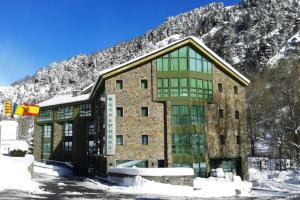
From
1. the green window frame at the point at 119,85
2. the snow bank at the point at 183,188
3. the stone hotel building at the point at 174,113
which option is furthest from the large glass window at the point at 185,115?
the snow bank at the point at 183,188

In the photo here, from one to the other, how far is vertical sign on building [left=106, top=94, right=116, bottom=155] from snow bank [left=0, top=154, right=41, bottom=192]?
10047mm

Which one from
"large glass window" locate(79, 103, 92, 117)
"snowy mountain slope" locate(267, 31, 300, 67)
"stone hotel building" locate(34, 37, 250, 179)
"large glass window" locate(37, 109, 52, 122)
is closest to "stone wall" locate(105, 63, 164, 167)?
"stone hotel building" locate(34, 37, 250, 179)

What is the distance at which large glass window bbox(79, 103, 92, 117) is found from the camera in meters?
50.6

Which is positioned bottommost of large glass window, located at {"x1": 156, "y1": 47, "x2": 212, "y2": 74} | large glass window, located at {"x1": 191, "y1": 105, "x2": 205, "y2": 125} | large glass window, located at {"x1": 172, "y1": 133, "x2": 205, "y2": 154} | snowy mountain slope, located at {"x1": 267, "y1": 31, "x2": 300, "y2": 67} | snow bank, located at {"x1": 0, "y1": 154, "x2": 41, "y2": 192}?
snow bank, located at {"x1": 0, "y1": 154, "x2": 41, "y2": 192}

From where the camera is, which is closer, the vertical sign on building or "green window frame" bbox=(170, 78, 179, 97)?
the vertical sign on building

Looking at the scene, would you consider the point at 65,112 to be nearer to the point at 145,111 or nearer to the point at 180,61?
the point at 145,111

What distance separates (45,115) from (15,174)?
3257cm

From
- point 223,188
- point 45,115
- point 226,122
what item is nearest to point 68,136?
point 45,115

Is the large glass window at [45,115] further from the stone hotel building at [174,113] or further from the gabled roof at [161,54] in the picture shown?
the gabled roof at [161,54]

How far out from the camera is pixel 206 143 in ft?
124

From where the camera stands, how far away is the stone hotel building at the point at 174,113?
36.8 meters

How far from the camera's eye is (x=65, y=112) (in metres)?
54.0

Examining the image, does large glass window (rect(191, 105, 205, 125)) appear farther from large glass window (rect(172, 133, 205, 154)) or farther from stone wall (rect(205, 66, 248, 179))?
large glass window (rect(172, 133, 205, 154))

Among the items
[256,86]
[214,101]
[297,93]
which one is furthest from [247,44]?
[214,101]
